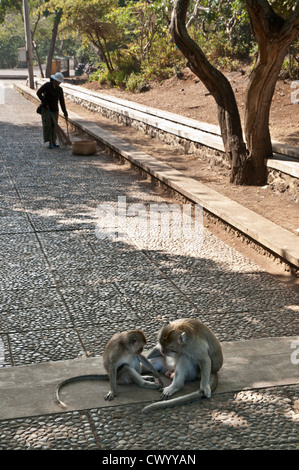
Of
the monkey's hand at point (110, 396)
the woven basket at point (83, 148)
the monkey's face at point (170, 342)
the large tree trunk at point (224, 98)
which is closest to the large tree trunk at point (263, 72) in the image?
the large tree trunk at point (224, 98)

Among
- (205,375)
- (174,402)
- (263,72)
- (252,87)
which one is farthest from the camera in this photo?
(252,87)

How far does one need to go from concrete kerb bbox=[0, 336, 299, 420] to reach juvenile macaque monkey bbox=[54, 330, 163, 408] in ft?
0.13

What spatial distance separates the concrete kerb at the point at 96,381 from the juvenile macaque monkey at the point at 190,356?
80 millimetres

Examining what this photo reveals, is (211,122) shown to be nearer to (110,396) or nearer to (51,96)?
(51,96)

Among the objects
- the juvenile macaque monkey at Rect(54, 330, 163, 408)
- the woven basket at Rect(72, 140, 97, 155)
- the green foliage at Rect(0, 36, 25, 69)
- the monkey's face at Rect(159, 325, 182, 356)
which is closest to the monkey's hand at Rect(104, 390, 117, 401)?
the juvenile macaque monkey at Rect(54, 330, 163, 408)

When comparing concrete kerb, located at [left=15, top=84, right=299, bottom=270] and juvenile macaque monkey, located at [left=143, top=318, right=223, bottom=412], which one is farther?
concrete kerb, located at [left=15, top=84, right=299, bottom=270]

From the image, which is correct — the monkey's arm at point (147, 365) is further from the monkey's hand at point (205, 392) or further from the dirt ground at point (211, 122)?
the dirt ground at point (211, 122)

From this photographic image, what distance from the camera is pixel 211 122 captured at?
14367mm

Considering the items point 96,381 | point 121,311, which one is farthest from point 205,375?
point 121,311

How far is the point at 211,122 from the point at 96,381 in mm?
10916

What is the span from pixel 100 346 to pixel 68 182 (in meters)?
6.43

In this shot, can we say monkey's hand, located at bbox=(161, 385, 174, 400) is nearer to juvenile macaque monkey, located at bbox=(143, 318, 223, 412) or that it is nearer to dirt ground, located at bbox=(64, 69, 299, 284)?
juvenile macaque monkey, located at bbox=(143, 318, 223, 412)

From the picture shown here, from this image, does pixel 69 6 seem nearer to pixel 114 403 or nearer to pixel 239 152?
pixel 239 152

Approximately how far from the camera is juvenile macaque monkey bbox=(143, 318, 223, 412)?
397 centimetres
